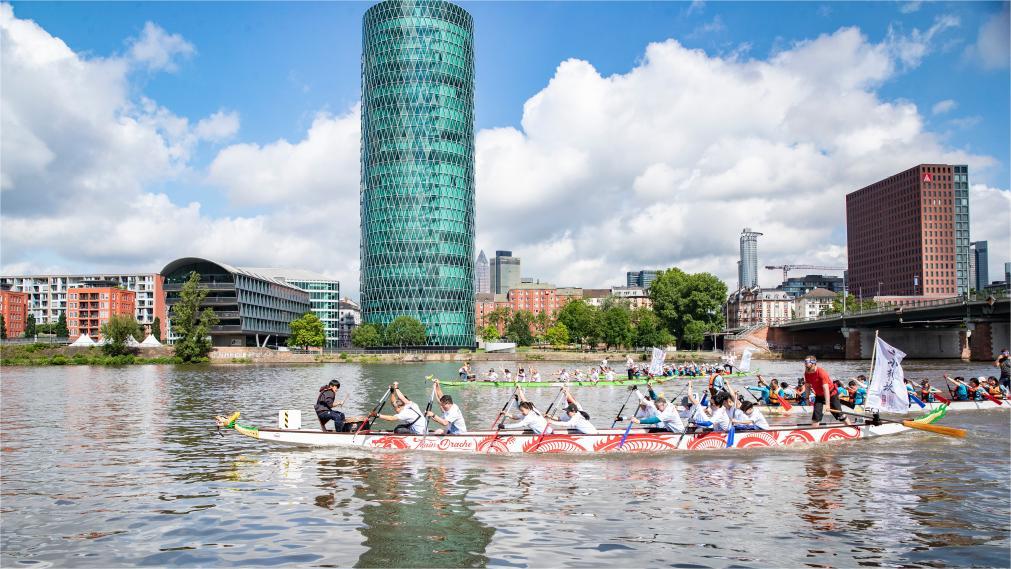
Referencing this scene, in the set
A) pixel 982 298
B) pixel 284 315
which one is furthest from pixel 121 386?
pixel 284 315

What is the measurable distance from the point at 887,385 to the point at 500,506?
1767 centimetres

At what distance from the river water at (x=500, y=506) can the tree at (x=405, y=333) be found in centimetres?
12905

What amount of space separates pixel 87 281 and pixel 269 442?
19761 centimetres

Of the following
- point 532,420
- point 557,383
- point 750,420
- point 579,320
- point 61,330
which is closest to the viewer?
point 532,420

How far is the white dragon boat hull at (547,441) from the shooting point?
2477cm

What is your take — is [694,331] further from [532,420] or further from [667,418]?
[532,420]

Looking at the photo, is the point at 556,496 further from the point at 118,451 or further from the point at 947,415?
the point at 947,415

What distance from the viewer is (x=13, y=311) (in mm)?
194000

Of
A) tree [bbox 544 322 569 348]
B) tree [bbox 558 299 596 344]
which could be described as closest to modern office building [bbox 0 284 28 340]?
tree [bbox 544 322 569 348]

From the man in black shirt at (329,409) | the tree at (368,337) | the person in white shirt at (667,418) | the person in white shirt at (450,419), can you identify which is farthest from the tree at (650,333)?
the man in black shirt at (329,409)

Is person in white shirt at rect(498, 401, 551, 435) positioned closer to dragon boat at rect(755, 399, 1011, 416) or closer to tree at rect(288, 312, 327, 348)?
dragon boat at rect(755, 399, 1011, 416)

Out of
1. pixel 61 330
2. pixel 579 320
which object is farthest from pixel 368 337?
pixel 61 330

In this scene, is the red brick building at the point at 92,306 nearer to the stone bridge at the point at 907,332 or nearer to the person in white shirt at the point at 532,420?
the stone bridge at the point at 907,332

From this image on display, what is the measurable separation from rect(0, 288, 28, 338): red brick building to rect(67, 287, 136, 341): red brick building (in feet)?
48.3
